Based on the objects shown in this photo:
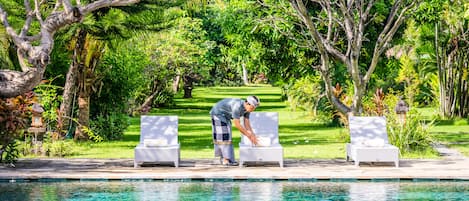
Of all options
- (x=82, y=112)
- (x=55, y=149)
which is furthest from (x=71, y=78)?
(x=55, y=149)

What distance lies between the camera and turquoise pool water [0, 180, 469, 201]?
1231 centimetres

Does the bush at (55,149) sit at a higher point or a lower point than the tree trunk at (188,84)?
lower

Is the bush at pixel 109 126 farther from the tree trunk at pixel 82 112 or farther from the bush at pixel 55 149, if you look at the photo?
the bush at pixel 55 149

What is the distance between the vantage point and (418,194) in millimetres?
12641

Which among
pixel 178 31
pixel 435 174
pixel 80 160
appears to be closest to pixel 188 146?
pixel 80 160

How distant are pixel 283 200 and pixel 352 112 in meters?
8.74

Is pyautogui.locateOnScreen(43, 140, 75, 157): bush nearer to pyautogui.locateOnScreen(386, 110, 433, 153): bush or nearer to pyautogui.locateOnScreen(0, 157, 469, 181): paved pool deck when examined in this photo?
pyautogui.locateOnScreen(0, 157, 469, 181): paved pool deck

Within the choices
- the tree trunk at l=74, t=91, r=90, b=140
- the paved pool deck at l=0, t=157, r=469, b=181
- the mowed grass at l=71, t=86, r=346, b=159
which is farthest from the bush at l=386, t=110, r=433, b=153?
the tree trunk at l=74, t=91, r=90, b=140

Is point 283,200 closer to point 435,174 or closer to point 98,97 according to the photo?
point 435,174

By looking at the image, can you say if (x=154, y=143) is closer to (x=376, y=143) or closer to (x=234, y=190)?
(x=234, y=190)

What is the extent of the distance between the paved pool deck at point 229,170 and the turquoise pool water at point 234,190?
0.79 feet

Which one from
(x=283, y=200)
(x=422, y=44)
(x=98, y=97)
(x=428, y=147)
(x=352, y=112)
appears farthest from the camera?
(x=422, y=44)

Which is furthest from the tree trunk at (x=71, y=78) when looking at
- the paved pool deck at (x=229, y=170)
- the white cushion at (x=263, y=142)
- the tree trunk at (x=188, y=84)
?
the tree trunk at (x=188, y=84)

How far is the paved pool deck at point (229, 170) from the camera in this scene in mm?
14273
